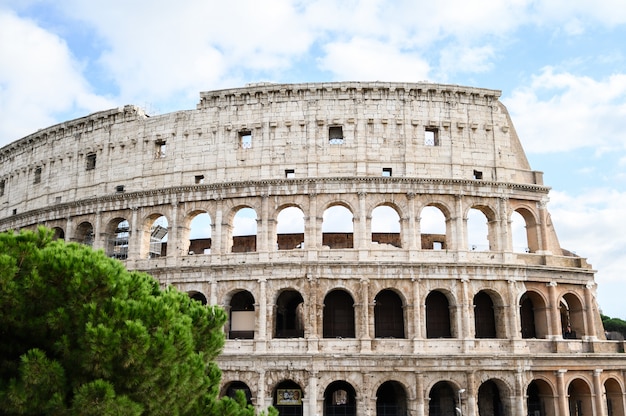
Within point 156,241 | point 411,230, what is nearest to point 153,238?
point 156,241

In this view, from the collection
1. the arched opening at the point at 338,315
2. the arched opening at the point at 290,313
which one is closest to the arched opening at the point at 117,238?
the arched opening at the point at 290,313

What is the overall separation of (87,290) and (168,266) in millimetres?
17184

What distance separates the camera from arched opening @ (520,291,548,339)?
2678cm

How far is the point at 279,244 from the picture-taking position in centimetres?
3086

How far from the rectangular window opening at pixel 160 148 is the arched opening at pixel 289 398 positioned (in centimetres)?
1320

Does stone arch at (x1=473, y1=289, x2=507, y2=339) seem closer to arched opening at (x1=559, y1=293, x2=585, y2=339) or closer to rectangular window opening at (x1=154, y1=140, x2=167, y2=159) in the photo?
arched opening at (x1=559, y1=293, x2=585, y2=339)

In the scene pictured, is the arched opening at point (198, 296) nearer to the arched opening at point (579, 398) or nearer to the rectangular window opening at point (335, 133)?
the rectangular window opening at point (335, 133)

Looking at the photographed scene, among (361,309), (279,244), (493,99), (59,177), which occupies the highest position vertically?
(493,99)

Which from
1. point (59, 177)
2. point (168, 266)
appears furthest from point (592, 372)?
point (59, 177)

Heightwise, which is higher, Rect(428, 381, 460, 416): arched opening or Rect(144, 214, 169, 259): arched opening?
Rect(144, 214, 169, 259): arched opening

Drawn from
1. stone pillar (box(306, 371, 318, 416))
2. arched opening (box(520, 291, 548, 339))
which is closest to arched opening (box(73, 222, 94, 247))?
stone pillar (box(306, 371, 318, 416))

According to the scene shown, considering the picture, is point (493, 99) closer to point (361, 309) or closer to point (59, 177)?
point (361, 309)

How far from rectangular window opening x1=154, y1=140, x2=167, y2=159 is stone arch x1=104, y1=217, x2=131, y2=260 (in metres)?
3.84

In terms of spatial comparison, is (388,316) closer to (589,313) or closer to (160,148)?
(589,313)
